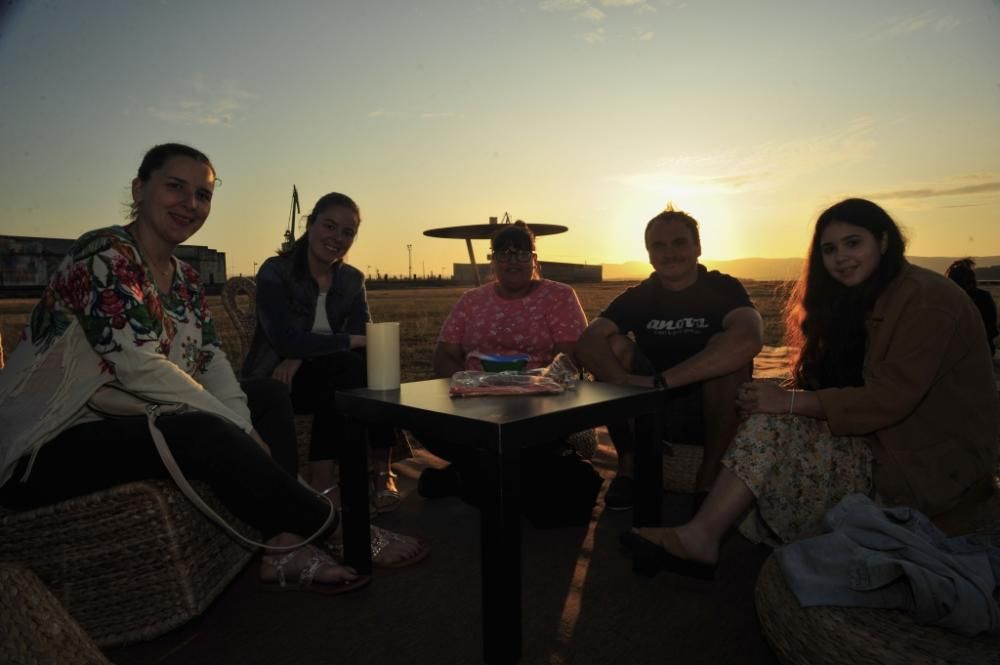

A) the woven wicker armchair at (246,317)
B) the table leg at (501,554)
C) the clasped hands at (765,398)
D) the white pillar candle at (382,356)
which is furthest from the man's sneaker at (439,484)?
the clasped hands at (765,398)

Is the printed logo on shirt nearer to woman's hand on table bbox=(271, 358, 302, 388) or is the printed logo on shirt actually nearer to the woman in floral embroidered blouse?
woman's hand on table bbox=(271, 358, 302, 388)

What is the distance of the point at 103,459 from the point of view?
67.1 inches

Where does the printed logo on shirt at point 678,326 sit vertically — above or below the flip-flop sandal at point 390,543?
above

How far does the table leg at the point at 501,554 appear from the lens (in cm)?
156

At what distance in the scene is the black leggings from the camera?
1699 millimetres

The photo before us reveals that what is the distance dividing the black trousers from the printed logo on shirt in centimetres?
140

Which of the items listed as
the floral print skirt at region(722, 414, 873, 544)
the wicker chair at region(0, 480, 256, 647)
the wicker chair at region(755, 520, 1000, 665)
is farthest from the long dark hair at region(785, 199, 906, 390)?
the wicker chair at region(0, 480, 256, 647)

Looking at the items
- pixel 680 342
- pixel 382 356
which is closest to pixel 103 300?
pixel 382 356

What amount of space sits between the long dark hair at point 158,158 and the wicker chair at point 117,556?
996 millimetres

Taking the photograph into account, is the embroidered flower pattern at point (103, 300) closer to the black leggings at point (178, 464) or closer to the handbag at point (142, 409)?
the handbag at point (142, 409)

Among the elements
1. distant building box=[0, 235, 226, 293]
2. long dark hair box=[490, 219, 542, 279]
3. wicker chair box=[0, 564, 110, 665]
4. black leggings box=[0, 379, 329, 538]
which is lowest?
wicker chair box=[0, 564, 110, 665]

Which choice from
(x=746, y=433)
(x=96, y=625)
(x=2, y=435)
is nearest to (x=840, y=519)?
(x=746, y=433)

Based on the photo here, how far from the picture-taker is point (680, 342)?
3.01m

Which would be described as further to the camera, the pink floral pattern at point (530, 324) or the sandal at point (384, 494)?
the pink floral pattern at point (530, 324)
